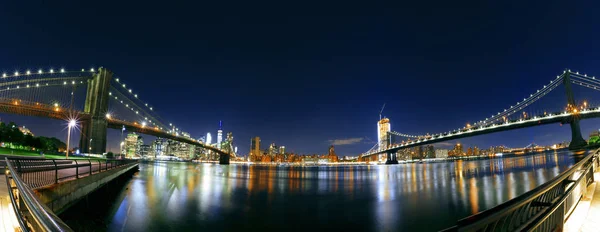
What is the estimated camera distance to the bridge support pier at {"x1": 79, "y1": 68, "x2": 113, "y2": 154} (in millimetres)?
41781

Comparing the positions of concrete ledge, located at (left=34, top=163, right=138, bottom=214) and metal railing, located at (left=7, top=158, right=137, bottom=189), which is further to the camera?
metal railing, located at (left=7, top=158, right=137, bottom=189)

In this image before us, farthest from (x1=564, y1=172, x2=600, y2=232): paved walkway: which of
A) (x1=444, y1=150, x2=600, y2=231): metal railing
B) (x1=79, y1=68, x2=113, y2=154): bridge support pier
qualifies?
(x1=79, y1=68, x2=113, y2=154): bridge support pier

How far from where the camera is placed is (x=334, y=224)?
37.4 ft

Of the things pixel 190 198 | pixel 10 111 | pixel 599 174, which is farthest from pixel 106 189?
pixel 10 111

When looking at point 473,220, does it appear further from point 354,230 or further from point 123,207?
point 123,207

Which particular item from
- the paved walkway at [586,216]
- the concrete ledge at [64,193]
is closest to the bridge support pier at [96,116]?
the concrete ledge at [64,193]

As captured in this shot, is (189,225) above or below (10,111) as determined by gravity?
below

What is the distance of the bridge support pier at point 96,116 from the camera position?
41.8 meters

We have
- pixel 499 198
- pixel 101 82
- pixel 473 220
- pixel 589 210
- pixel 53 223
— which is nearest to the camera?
pixel 53 223

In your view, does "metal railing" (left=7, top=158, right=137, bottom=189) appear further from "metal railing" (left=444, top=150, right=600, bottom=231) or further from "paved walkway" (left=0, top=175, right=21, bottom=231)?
"metal railing" (left=444, top=150, right=600, bottom=231)

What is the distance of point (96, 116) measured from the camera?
44219 mm

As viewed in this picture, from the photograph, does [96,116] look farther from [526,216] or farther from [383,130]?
[383,130]

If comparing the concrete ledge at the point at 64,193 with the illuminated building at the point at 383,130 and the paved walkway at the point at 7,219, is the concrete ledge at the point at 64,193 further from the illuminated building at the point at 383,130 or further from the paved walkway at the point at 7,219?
Result: the illuminated building at the point at 383,130

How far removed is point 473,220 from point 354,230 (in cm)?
908
